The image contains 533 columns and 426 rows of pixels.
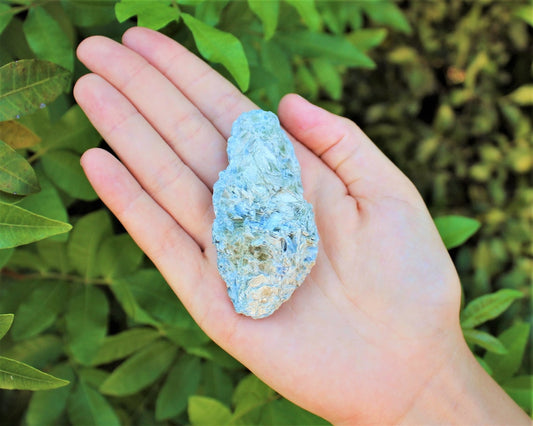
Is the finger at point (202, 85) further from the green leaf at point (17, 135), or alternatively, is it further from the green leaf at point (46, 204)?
the green leaf at point (46, 204)

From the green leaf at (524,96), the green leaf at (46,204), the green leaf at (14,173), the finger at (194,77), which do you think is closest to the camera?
the green leaf at (14,173)

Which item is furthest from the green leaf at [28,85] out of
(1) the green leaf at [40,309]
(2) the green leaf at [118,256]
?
(1) the green leaf at [40,309]

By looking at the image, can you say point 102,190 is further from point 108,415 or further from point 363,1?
point 363,1

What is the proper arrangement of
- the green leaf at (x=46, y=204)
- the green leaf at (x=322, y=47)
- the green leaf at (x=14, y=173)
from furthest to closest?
1. the green leaf at (x=322, y=47)
2. the green leaf at (x=46, y=204)
3. the green leaf at (x=14, y=173)

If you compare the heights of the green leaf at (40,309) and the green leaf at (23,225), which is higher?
the green leaf at (23,225)

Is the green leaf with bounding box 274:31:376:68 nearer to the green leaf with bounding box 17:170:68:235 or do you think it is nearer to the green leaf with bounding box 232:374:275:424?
the green leaf with bounding box 17:170:68:235

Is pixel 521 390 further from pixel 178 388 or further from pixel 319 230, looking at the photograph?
pixel 178 388

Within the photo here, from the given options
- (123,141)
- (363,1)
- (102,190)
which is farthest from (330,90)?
(102,190)

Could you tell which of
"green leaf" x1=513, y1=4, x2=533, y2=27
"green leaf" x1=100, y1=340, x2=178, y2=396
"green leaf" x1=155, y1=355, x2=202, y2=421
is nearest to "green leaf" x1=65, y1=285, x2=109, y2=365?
"green leaf" x1=100, y1=340, x2=178, y2=396
